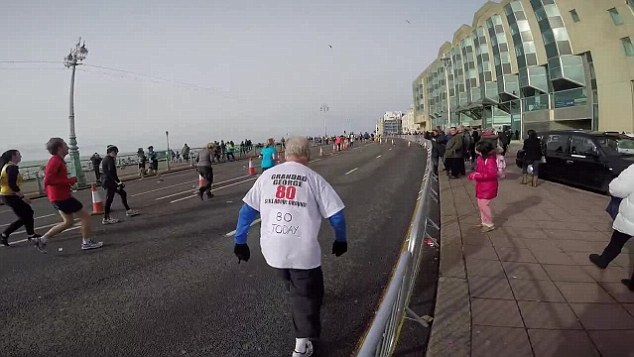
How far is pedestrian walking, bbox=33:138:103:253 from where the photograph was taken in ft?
18.9

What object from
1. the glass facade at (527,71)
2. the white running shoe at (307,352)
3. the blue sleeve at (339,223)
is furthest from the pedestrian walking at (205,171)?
the glass facade at (527,71)

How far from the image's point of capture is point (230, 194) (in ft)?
39.6

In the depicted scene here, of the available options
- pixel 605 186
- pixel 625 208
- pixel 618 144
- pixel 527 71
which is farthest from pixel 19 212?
pixel 527 71

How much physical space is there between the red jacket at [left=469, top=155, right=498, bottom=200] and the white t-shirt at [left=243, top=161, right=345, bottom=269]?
14.2ft

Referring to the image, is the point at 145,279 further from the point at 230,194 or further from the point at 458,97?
the point at 458,97

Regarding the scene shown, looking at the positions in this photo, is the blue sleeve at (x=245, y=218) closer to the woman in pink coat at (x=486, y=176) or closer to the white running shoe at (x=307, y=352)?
the white running shoe at (x=307, y=352)

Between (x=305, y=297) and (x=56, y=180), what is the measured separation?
5.31 meters

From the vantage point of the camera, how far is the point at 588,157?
365 inches

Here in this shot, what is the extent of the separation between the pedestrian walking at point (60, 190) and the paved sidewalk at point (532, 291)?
5.95 m

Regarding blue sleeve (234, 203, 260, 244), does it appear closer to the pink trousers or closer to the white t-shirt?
the white t-shirt

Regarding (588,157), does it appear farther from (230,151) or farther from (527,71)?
(527,71)

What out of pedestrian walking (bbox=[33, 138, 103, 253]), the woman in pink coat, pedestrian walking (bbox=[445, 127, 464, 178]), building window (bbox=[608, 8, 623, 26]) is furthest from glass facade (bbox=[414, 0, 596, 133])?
pedestrian walking (bbox=[33, 138, 103, 253])

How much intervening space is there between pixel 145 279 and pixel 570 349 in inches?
187

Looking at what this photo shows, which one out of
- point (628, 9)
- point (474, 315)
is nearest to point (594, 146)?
point (474, 315)
